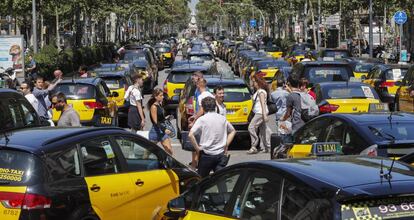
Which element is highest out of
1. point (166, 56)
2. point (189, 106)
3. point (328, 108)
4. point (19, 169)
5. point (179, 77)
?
point (166, 56)

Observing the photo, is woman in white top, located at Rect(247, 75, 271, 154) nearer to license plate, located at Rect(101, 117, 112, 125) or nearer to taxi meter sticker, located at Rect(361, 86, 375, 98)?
taxi meter sticker, located at Rect(361, 86, 375, 98)

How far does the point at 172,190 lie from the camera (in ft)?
27.9

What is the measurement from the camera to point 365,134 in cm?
893

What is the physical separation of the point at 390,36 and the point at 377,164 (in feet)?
211

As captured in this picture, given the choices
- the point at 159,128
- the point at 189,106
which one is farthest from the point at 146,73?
the point at 159,128

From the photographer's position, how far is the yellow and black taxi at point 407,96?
1756cm

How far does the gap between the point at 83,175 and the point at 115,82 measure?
1529 cm

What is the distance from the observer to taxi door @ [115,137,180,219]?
7.98 metres

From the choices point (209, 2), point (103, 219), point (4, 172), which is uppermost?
point (209, 2)

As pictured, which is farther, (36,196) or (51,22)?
(51,22)

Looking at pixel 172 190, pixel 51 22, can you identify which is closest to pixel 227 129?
pixel 172 190

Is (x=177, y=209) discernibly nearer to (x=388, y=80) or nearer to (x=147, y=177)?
(x=147, y=177)

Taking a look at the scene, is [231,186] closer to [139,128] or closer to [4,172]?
[4,172]

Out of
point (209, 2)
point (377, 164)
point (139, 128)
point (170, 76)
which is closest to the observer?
point (377, 164)
